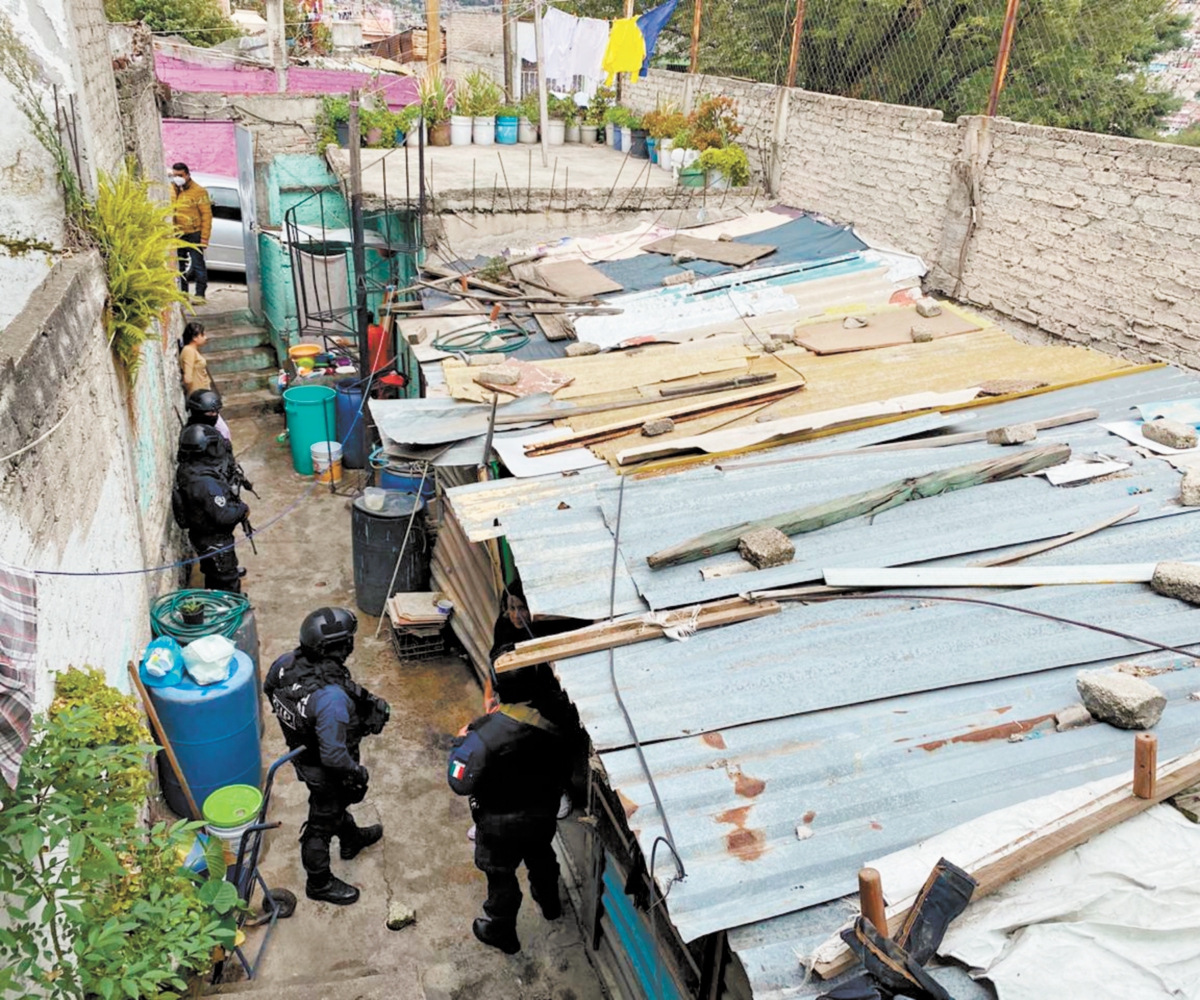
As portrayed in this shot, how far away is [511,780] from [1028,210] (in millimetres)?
7159

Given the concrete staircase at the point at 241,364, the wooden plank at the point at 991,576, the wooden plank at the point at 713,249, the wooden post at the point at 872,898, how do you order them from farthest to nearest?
the concrete staircase at the point at 241,364, the wooden plank at the point at 713,249, the wooden plank at the point at 991,576, the wooden post at the point at 872,898

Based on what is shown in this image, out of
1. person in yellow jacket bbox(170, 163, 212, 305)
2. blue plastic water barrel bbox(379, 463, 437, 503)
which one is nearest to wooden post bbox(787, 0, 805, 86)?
blue plastic water barrel bbox(379, 463, 437, 503)

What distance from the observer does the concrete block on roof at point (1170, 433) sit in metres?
5.66

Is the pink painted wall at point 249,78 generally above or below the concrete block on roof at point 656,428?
above

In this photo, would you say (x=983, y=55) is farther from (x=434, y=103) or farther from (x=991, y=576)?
(x=991, y=576)

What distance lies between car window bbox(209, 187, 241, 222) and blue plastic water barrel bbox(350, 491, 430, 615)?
10725 mm

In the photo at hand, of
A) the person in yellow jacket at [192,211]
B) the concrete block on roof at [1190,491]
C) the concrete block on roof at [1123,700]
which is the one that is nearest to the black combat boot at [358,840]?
the concrete block on roof at [1123,700]

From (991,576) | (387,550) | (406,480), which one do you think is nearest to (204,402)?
(406,480)

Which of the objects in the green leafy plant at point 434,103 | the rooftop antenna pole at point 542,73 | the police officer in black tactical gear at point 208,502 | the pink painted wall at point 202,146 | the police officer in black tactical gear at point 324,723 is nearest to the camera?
the police officer in black tactical gear at point 324,723

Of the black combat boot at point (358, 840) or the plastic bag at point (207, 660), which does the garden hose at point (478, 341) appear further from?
the black combat boot at point (358, 840)

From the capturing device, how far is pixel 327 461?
11219mm

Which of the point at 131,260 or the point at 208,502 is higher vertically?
the point at 131,260

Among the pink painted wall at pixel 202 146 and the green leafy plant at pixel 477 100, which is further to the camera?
the pink painted wall at pixel 202 146

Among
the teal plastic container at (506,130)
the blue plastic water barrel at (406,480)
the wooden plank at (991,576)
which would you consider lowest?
the blue plastic water barrel at (406,480)
